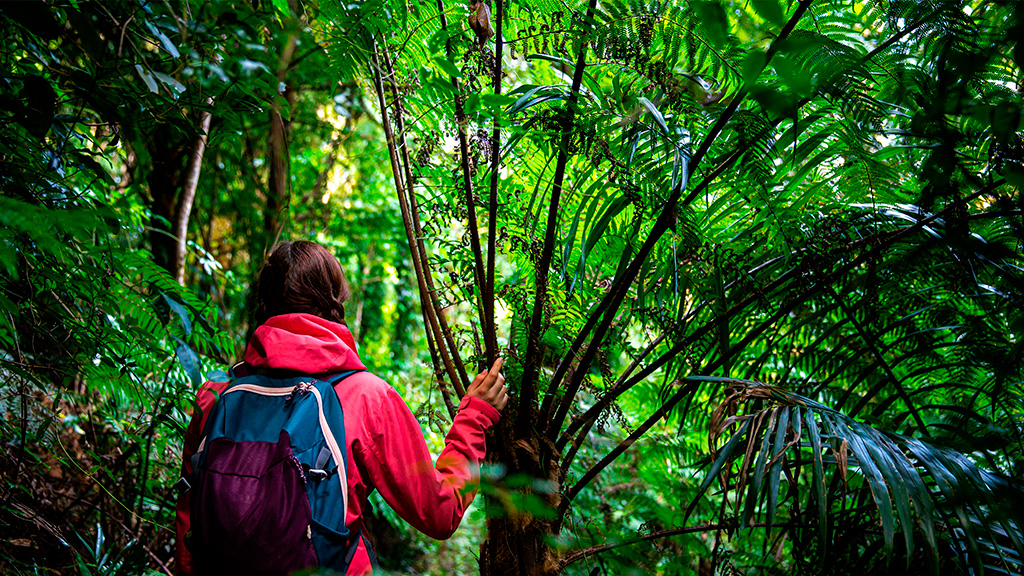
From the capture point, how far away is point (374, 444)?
1104 millimetres

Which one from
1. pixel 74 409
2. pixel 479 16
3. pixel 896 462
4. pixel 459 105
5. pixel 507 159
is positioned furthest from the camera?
pixel 74 409

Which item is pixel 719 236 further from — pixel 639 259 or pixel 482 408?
pixel 482 408

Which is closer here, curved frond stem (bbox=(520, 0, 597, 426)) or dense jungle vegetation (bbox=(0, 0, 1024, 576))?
dense jungle vegetation (bbox=(0, 0, 1024, 576))

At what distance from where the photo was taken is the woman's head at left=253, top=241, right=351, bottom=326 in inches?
49.3

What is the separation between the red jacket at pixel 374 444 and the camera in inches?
43.2

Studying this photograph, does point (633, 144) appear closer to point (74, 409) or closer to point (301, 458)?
point (301, 458)

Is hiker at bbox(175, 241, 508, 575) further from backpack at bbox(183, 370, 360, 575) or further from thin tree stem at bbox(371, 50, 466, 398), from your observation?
thin tree stem at bbox(371, 50, 466, 398)

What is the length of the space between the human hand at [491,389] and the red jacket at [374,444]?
73 mm

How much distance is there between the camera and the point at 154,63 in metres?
1.57

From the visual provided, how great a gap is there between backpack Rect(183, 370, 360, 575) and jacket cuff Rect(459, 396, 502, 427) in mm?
281

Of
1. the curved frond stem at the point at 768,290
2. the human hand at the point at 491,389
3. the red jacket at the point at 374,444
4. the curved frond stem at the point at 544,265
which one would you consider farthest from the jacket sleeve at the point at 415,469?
the curved frond stem at the point at 768,290

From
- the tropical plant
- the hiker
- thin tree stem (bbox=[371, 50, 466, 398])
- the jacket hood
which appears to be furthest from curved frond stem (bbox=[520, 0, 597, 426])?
the jacket hood

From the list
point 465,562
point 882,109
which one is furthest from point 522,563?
point 465,562

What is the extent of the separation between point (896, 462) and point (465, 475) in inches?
30.9
